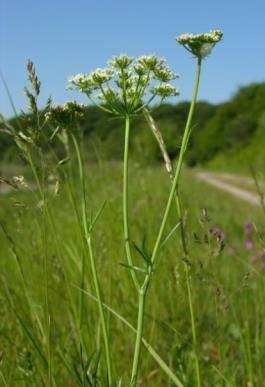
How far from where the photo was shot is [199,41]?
1830mm

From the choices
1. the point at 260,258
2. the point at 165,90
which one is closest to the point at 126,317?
the point at 260,258

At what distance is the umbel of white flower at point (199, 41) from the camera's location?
181cm

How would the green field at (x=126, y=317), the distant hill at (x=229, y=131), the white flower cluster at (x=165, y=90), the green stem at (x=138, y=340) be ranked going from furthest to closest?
the distant hill at (x=229, y=131) < the green field at (x=126, y=317) < the white flower cluster at (x=165, y=90) < the green stem at (x=138, y=340)

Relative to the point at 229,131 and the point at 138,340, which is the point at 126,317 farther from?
the point at 229,131

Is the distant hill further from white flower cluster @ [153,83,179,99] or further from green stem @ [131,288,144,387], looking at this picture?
green stem @ [131,288,144,387]

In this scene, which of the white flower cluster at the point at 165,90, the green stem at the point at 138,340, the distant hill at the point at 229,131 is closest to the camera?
the green stem at the point at 138,340

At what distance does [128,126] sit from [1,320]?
195 centimetres

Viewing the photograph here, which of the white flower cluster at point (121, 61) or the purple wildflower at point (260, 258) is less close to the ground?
the white flower cluster at point (121, 61)

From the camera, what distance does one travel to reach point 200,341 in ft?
12.0

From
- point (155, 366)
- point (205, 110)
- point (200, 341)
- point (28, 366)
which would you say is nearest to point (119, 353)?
point (155, 366)

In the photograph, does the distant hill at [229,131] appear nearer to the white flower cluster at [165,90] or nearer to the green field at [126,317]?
the green field at [126,317]

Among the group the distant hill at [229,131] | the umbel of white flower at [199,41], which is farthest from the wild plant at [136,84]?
the distant hill at [229,131]

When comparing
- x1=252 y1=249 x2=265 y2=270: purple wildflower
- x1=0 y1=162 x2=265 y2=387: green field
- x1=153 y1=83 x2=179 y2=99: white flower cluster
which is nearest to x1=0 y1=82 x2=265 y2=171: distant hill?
x1=252 y1=249 x2=265 y2=270: purple wildflower

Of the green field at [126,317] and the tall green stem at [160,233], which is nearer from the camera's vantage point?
the tall green stem at [160,233]
